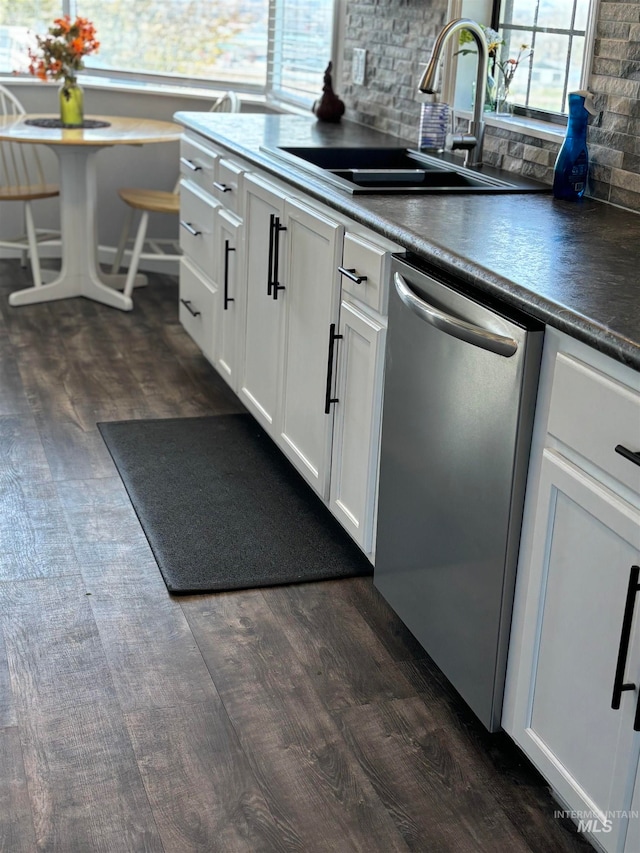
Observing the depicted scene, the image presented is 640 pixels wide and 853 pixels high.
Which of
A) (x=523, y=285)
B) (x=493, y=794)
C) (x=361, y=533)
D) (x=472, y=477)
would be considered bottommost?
(x=493, y=794)

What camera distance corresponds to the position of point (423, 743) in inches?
Result: 75.6

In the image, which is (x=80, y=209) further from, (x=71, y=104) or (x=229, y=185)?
(x=229, y=185)

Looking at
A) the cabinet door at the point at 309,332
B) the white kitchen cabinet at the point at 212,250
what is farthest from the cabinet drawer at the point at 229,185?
the cabinet door at the point at 309,332

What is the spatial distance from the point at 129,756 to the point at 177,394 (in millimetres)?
1994

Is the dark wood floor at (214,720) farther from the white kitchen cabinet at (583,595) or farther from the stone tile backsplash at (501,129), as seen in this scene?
the stone tile backsplash at (501,129)

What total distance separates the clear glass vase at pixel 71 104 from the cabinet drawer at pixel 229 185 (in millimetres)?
1618

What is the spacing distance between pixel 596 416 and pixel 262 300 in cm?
173

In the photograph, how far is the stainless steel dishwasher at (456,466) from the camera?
1.65 m

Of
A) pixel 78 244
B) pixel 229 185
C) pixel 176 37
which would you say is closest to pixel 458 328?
pixel 229 185

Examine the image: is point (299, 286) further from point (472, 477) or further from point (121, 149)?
point (121, 149)

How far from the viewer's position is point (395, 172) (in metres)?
2.91

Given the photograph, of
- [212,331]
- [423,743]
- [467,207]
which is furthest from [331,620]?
[212,331]

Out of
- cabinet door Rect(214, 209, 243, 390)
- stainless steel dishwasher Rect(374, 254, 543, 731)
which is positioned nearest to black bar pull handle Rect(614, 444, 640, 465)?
stainless steel dishwasher Rect(374, 254, 543, 731)

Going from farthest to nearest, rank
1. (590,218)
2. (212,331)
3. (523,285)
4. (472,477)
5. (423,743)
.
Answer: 1. (212,331)
2. (590,218)
3. (423,743)
4. (472,477)
5. (523,285)
